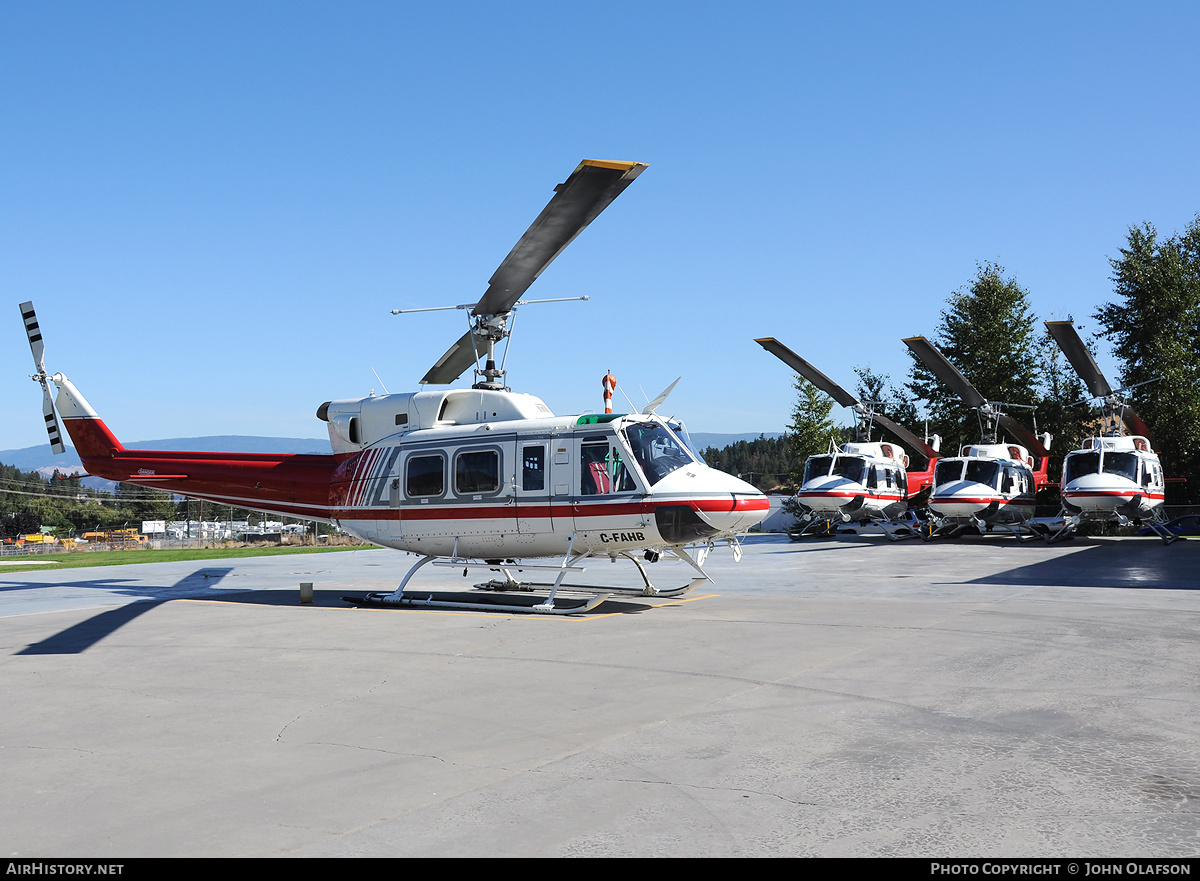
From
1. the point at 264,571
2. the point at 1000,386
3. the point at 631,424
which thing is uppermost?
the point at 1000,386

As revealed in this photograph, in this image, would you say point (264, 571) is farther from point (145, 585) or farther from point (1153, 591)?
point (1153, 591)

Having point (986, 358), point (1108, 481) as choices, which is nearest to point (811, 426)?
point (986, 358)

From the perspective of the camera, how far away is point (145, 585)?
16078 millimetres

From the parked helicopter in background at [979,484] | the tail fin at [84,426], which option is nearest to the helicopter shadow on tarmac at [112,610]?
the tail fin at [84,426]

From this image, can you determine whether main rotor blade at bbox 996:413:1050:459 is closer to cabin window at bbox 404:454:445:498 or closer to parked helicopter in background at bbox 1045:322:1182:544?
parked helicopter in background at bbox 1045:322:1182:544

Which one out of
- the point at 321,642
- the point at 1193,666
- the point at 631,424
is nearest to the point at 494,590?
the point at 631,424

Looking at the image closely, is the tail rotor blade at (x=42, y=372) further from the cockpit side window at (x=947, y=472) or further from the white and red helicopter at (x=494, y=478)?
the cockpit side window at (x=947, y=472)

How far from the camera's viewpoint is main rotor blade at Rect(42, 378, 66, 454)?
15469mm

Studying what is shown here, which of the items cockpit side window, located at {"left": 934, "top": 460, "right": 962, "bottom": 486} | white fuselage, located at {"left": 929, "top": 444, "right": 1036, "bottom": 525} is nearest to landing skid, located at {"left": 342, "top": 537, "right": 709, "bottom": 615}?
white fuselage, located at {"left": 929, "top": 444, "right": 1036, "bottom": 525}

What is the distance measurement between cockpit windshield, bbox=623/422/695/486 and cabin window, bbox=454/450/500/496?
2.01 m

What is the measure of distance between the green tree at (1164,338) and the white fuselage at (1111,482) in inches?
548

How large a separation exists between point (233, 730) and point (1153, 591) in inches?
519

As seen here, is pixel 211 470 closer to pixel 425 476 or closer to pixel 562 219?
pixel 425 476

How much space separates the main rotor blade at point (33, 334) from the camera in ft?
50.1
